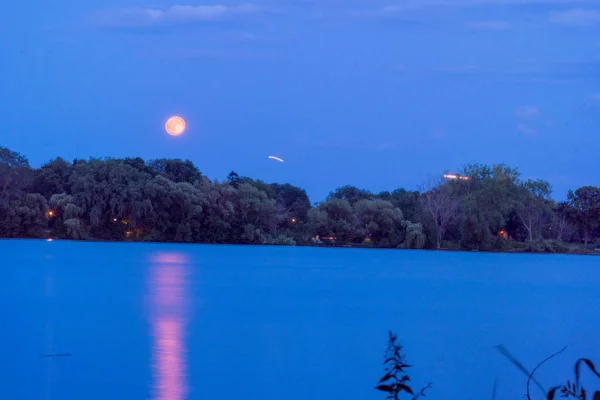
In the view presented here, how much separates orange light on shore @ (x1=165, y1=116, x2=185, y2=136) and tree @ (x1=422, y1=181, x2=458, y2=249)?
20356mm

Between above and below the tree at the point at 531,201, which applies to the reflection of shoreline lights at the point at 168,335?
below

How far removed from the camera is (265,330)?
1240 centimetres

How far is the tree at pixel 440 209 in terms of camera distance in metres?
47.8

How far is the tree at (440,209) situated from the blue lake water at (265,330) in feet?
66.0

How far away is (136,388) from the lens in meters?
7.47

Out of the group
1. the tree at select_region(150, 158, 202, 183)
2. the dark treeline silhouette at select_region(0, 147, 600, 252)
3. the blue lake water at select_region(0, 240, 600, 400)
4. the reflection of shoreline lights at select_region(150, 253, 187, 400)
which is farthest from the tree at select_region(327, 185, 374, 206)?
the reflection of shoreline lights at select_region(150, 253, 187, 400)

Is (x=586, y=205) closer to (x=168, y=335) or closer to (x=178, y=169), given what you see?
(x=178, y=169)

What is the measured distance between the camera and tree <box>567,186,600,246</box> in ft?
167

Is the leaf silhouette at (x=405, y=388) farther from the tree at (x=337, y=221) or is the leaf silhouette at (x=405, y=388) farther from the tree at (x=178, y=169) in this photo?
the tree at (x=178, y=169)

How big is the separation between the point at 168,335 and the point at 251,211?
1421 inches

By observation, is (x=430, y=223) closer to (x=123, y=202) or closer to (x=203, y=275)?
(x=123, y=202)

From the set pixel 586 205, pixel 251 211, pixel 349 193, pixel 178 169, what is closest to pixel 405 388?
pixel 251 211

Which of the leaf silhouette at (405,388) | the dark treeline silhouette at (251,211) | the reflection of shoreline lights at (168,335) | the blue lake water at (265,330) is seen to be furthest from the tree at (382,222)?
the leaf silhouette at (405,388)

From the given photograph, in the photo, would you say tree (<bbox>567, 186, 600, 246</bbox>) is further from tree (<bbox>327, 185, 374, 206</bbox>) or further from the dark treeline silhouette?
tree (<bbox>327, 185, 374, 206</bbox>)
